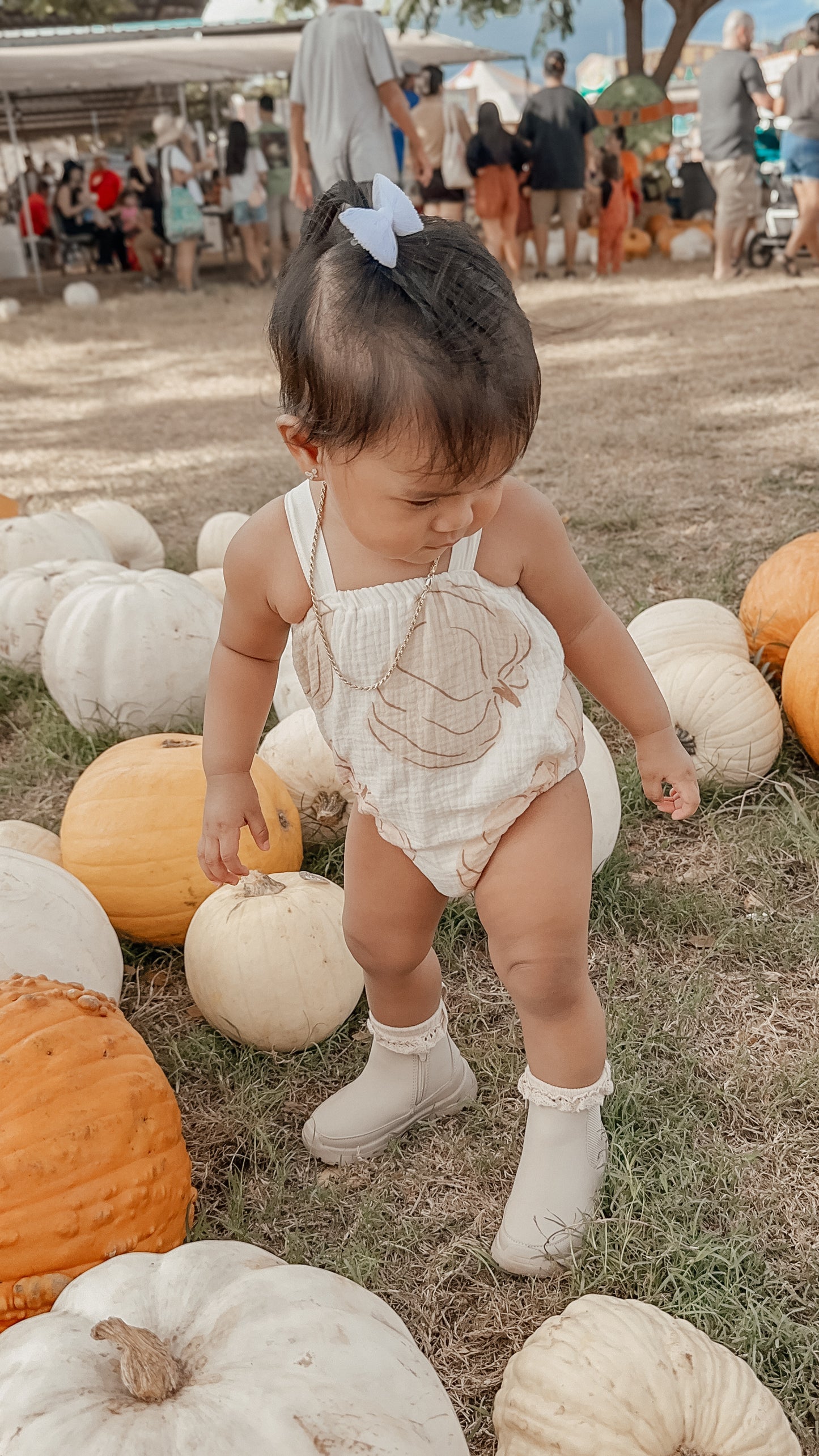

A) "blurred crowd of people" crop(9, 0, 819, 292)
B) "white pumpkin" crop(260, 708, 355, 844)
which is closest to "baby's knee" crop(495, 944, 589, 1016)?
"white pumpkin" crop(260, 708, 355, 844)

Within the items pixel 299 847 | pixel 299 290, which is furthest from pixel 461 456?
pixel 299 847

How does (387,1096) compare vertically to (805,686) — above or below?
below

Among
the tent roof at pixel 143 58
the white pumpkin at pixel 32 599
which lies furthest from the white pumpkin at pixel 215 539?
the tent roof at pixel 143 58

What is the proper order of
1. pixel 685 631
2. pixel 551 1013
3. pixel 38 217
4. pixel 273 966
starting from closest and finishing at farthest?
1. pixel 551 1013
2. pixel 273 966
3. pixel 685 631
4. pixel 38 217

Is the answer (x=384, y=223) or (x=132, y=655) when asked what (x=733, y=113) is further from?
(x=384, y=223)

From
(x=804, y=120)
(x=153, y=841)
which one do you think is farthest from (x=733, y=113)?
(x=153, y=841)

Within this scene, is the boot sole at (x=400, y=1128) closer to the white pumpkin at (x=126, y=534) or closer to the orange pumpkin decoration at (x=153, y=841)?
the orange pumpkin decoration at (x=153, y=841)

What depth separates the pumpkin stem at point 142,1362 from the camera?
116cm

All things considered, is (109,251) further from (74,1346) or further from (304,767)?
(74,1346)

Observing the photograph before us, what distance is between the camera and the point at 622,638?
5.69 feet

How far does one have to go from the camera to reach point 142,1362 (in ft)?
3.80

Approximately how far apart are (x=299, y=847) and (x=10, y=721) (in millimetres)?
1397

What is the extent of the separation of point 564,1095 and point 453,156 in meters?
12.3

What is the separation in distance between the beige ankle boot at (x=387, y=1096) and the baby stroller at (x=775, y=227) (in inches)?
481
